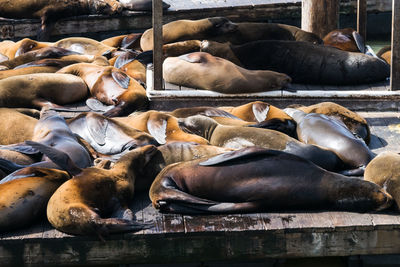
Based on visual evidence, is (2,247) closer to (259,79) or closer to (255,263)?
(255,263)

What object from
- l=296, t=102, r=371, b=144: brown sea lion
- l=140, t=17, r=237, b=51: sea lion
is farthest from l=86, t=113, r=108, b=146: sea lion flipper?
l=140, t=17, r=237, b=51: sea lion

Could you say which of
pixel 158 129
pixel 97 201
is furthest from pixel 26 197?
pixel 158 129

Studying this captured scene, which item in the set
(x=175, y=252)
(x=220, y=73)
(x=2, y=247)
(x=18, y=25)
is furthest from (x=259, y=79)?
(x=18, y=25)

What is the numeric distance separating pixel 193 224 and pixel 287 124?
5.49 ft

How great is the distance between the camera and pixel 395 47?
22.7 ft

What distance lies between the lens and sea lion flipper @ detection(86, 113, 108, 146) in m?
5.83

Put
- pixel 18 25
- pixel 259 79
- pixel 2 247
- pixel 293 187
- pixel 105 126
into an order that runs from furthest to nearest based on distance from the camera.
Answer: pixel 18 25 < pixel 259 79 < pixel 105 126 < pixel 293 187 < pixel 2 247

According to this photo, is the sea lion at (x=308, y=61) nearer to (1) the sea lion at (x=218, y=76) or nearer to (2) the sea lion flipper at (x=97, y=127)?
(1) the sea lion at (x=218, y=76)

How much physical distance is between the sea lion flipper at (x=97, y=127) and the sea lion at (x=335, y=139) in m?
1.44

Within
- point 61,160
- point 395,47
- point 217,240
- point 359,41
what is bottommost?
point 217,240

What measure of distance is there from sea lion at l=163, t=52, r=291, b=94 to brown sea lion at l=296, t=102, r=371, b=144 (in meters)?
0.75

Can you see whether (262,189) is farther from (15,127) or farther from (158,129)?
(15,127)

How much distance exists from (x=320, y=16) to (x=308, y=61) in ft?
4.71

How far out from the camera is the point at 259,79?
23.6 ft
